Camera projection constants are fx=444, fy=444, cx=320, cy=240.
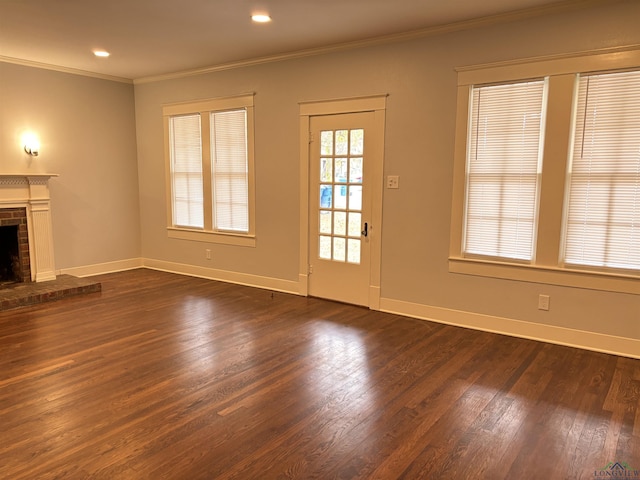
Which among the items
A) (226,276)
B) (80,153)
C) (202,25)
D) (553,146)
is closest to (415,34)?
(553,146)

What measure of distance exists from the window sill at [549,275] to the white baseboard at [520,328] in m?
0.39

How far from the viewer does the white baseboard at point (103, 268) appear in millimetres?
6152

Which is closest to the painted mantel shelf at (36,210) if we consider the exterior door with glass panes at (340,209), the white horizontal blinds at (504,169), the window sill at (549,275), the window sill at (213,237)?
the window sill at (213,237)

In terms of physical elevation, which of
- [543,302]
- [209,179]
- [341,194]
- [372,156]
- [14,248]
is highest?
[372,156]

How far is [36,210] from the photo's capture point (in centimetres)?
546

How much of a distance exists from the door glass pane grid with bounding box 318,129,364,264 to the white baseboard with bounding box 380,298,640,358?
77 cm

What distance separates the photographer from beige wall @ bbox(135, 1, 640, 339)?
3.57 metres

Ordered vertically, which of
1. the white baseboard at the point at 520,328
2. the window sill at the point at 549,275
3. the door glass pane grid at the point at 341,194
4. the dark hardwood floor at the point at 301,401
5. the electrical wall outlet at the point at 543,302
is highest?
the door glass pane grid at the point at 341,194

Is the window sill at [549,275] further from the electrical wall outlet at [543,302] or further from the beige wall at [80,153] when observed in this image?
the beige wall at [80,153]

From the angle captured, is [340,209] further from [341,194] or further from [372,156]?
[372,156]

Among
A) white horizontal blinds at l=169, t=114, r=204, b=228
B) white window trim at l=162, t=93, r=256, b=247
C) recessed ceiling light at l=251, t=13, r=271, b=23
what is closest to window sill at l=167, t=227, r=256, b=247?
white window trim at l=162, t=93, r=256, b=247

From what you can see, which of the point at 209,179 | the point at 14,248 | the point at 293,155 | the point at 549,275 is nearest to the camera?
the point at 549,275

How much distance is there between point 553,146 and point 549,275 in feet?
3.53

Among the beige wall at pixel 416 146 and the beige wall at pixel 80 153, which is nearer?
the beige wall at pixel 416 146
